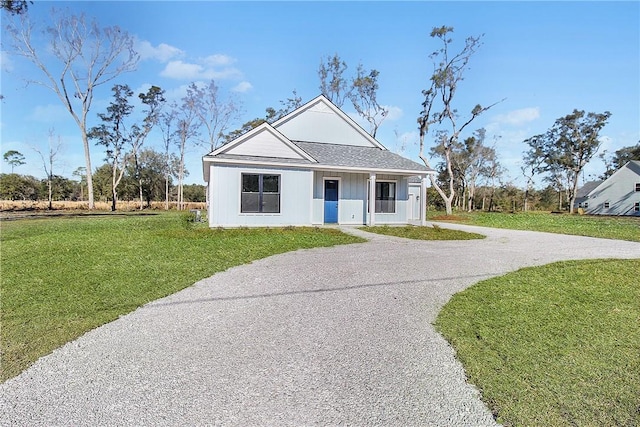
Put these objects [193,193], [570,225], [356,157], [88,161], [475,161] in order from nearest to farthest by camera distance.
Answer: [356,157], [570,225], [88,161], [475,161], [193,193]

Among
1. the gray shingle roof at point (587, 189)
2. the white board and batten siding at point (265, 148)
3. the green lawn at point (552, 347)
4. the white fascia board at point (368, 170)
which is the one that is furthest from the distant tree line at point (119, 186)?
the gray shingle roof at point (587, 189)

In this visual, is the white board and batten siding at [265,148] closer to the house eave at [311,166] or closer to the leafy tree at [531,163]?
the house eave at [311,166]

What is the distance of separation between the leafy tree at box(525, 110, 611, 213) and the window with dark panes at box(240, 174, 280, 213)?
44.0 meters

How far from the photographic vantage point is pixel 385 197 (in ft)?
58.0

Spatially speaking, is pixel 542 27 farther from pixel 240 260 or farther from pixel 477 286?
pixel 240 260

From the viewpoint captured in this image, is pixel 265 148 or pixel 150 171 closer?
pixel 265 148

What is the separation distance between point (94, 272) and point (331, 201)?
11.4 meters

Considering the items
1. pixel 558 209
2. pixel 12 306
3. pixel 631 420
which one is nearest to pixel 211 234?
pixel 12 306

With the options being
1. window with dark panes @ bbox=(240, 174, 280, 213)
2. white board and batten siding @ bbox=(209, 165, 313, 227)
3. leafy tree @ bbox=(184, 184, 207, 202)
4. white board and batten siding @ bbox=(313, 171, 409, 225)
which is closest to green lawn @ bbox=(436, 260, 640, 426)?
white board and batten siding @ bbox=(209, 165, 313, 227)

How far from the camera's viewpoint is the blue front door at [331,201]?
54.7ft

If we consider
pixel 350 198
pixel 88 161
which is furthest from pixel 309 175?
pixel 88 161

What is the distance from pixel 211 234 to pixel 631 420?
11150mm

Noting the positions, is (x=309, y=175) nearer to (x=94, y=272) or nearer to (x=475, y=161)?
(x=94, y=272)

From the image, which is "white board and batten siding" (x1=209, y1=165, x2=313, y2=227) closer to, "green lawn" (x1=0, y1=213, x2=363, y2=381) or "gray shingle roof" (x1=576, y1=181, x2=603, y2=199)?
"green lawn" (x1=0, y1=213, x2=363, y2=381)
